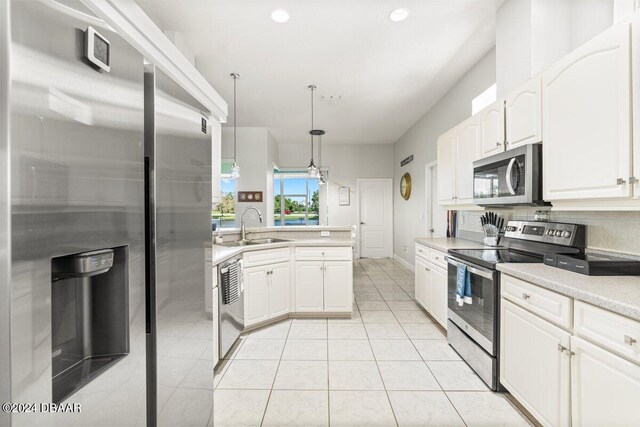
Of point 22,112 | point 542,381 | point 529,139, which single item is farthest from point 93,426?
point 529,139

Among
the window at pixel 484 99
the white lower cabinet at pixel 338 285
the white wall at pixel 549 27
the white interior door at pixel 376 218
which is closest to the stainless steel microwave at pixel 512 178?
the white wall at pixel 549 27

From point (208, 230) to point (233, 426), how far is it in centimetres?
127

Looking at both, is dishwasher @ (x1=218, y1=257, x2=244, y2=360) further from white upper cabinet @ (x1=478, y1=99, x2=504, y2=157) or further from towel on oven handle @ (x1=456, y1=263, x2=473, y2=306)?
white upper cabinet @ (x1=478, y1=99, x2=504, y2=157)

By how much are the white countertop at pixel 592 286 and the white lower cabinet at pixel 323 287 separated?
1840 millimetres

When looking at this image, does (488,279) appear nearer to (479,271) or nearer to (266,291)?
(479,271)

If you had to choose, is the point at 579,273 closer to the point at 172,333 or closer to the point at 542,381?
the point at 542,381

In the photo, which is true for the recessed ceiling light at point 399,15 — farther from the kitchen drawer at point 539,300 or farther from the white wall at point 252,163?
the white wall at point 252,163

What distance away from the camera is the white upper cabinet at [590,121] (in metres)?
1.46

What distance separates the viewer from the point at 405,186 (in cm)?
649

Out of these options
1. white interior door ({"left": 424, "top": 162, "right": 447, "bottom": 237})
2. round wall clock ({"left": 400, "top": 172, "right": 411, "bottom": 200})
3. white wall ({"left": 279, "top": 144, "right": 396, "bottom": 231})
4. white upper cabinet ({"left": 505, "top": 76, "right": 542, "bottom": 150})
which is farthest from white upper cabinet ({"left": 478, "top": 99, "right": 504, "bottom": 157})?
white wall ({"left": 279, "top": 144, "right": 396, "bottom": 231})

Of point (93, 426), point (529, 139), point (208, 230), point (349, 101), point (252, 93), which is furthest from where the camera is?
point (349, 101)

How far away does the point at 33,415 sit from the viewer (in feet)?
1.62

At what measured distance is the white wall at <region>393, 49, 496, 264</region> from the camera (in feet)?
11.5

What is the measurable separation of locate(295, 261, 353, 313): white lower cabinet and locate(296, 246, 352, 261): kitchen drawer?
5cm
